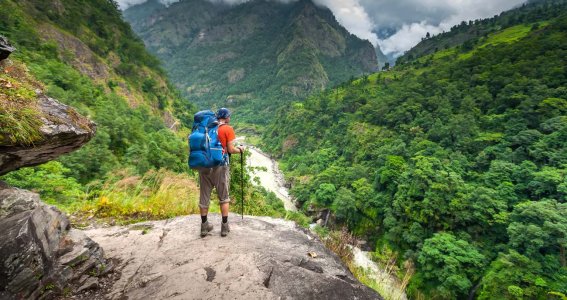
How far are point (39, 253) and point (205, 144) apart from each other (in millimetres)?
2696

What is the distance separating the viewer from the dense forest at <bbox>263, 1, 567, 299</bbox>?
27.3 metres

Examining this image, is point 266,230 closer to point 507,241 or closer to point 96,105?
point 96,105

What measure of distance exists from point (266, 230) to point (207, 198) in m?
1.53

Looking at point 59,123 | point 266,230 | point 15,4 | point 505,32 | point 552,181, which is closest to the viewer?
point 59,123

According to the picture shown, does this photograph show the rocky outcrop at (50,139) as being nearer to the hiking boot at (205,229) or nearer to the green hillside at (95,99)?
the green hillside at (95,99)

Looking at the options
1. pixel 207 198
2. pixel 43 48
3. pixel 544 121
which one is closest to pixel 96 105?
pixel 43 48

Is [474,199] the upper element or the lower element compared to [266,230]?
lower

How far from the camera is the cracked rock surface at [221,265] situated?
3998 mm

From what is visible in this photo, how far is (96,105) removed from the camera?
2673 centimetres

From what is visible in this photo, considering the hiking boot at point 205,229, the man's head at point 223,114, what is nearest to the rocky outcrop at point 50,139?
the man's head at point 223,114

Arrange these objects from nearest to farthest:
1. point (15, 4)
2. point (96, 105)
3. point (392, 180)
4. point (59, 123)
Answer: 1. point (59, 123)
2. point (96, 105)
3. point (15, 4)
4. point (392, 180)

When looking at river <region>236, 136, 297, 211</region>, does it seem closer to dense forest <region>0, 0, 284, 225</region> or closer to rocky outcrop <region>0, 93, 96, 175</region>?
dense forest <region>0, 0, 284, 225</region>

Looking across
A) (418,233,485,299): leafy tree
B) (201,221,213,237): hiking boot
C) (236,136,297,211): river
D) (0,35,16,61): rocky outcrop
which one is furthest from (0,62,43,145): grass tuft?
(236,136,297,211): river

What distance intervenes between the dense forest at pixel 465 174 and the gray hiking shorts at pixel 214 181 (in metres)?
22.0
